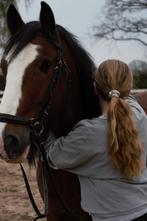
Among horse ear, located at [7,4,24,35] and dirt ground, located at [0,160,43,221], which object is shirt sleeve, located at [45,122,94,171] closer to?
horse ear, located at [7,4,24,35]

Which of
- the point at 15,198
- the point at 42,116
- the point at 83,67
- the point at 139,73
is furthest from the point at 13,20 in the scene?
the point at 139,73

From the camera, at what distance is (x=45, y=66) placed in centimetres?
251

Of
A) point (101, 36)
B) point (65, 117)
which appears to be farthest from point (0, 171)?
point (101, 36)

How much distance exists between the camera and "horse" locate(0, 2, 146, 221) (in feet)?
7.66

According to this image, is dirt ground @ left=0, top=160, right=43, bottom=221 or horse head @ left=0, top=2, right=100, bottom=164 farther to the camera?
dirt ground @ left=0, top=160, right=43, bottom=221

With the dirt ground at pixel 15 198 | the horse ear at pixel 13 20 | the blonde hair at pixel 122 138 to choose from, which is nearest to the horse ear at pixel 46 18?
the horse ear at pixel 13 20

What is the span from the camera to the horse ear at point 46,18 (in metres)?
2.58

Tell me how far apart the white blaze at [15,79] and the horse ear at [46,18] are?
0.16m

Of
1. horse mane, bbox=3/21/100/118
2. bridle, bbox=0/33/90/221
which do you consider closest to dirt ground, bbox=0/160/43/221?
horse mane, bbox=3/21/100/118

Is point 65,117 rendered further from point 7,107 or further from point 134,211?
point 134,211

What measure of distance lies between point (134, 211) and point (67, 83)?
2.66ft

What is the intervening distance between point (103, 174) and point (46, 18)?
0.92 m

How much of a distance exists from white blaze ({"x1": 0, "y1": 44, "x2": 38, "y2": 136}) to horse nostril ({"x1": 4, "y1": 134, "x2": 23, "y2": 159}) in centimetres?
A: 7

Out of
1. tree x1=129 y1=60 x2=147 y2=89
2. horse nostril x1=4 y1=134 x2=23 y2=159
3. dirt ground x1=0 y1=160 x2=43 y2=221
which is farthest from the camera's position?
tree x1=129 y1=60 x2=147 y2=89
